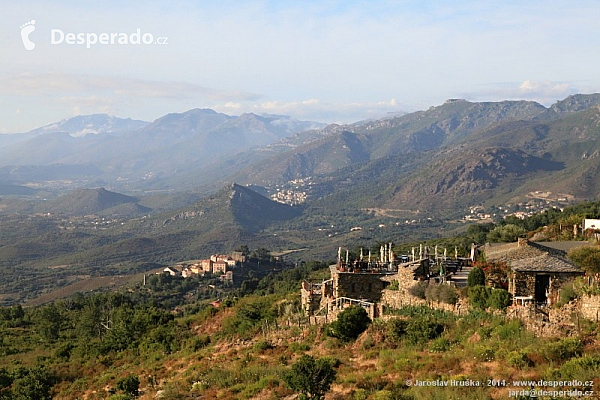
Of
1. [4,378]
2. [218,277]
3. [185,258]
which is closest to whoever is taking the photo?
[4,378]

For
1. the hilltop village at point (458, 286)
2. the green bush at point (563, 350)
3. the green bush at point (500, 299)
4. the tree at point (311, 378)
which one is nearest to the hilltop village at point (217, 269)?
the hilltop village at point (458, 286)

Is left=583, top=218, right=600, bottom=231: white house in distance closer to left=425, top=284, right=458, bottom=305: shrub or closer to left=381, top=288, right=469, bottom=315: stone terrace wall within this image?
left=381, top=288, right=469, bottom=315: stone terrace wall

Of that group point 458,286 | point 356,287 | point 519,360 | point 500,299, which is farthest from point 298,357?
point 519,360

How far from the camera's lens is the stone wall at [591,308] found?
18.0 meters

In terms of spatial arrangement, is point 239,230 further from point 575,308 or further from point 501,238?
point 575,308

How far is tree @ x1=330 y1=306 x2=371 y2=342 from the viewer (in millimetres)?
21953

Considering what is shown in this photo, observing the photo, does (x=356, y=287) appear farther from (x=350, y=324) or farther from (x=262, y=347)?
(x=262, y=347)

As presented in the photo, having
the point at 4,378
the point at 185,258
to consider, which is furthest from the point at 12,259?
the point at 4,378

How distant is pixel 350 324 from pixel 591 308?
306 inches

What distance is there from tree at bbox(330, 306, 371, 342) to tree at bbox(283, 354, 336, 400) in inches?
185

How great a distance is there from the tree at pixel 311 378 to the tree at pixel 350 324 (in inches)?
185

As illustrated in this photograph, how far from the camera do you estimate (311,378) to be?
1678cm

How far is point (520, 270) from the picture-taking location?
69.6 feet

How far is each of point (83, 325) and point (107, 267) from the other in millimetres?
99554
